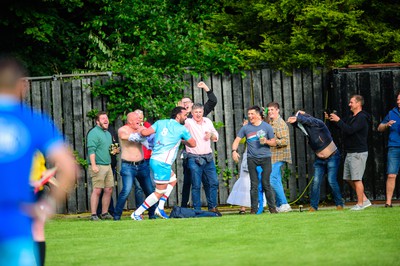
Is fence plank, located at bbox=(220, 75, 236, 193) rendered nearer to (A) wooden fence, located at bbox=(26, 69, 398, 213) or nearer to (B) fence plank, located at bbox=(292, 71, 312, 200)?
(A) wooden fence, located at bbox=(26, 69, 398, 213)

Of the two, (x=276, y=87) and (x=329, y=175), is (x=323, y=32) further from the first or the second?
(x=329, y=175)

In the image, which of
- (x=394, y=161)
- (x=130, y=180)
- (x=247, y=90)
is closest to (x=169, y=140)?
(x=130, y=180)

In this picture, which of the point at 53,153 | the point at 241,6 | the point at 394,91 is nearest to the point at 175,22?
the point at 241,6

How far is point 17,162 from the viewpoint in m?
5.40

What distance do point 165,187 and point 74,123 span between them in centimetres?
408

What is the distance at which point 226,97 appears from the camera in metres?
18.3

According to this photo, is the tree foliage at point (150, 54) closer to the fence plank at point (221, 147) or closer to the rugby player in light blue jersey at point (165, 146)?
the fence plank at point (221, 147)

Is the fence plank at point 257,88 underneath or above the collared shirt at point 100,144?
above

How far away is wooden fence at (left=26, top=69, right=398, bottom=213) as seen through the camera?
1817 centimetres

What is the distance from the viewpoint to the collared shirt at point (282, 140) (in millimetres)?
16172

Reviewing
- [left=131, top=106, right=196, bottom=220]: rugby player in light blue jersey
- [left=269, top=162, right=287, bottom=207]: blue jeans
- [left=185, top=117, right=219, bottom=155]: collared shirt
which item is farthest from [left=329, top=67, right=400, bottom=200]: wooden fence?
[left=131, top=106, right=196, bottom=220]: rugby player in light blue jersey

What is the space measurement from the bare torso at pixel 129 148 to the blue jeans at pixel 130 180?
0.13 m

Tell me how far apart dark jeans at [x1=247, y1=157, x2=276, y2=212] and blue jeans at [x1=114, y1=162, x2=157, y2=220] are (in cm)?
181

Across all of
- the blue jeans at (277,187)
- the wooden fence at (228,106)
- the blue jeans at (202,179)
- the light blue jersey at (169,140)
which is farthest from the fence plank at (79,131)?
the blue jeans at (277,187)
